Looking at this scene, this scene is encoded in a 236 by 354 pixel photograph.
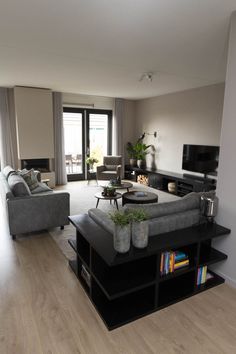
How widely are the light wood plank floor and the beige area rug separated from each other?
0.70m

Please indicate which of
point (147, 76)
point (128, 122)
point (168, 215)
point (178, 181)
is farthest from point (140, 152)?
point (168, 215)

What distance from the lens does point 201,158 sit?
5473mm

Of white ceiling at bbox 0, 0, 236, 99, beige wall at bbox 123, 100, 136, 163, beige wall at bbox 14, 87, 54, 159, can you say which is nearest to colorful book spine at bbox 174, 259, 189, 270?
white ceiling at bbox 0, 0, 236, 99

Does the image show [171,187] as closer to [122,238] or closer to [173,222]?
[173,222]

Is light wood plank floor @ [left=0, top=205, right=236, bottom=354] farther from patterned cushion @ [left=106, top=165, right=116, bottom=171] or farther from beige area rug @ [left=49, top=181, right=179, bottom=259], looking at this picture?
patterned cushion @ [left=106, top=165, right=116, bottom=171]

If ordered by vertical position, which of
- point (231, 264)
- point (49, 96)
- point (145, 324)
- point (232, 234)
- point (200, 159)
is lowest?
point (145, 324)

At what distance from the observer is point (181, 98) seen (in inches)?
242

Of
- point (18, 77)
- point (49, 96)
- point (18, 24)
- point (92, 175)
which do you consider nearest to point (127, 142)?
point (92, 175)

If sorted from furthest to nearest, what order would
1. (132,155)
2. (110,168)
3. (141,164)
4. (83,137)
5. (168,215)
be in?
(132,155) → (141,164) → (83,137) → (110,168) → (168,215)

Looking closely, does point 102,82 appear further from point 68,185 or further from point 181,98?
point 68,185

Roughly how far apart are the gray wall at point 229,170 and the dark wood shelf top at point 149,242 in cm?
15

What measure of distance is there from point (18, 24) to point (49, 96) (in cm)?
372

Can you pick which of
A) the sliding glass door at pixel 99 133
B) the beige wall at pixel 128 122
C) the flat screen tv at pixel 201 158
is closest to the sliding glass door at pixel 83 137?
the sliding glass door at pixel 99 133

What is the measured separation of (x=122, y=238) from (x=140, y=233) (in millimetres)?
163
